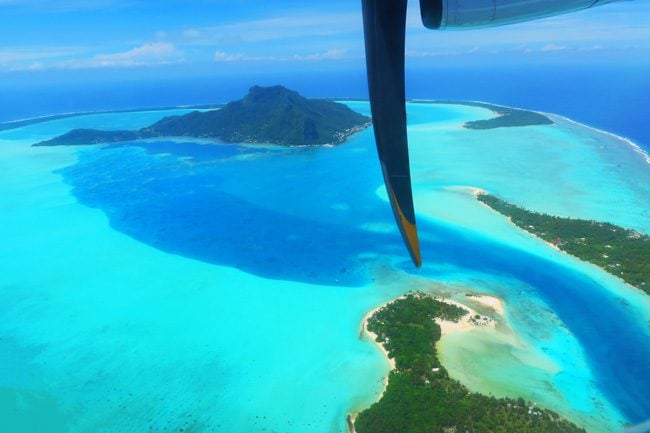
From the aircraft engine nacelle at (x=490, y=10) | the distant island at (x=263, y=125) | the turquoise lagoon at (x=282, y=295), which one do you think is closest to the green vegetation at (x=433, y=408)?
the turquoise lagoon at (x=282, y=295)

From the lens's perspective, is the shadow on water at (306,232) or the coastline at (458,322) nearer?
the coastline at (458,322)

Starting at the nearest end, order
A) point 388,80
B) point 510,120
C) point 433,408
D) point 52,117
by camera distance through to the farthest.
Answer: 1. point 388,80
2. point 433,408
3. point 510,120
4. point 52,117

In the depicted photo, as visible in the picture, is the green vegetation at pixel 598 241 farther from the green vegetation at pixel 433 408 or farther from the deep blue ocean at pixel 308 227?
the green vegetation at pixel 433 408

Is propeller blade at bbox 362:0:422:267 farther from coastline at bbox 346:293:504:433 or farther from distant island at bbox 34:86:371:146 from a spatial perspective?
distant island at bbox 34:86:371:146

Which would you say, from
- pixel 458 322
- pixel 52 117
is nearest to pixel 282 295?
pixel 458 322

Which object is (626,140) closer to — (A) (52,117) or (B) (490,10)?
(B) (490,10)

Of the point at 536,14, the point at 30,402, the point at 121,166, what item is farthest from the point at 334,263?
the point at 121,166

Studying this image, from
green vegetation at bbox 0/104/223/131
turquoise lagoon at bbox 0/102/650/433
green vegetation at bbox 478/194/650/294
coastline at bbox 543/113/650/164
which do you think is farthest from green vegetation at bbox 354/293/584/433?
green vegetation at bbox 0/104/223/131
